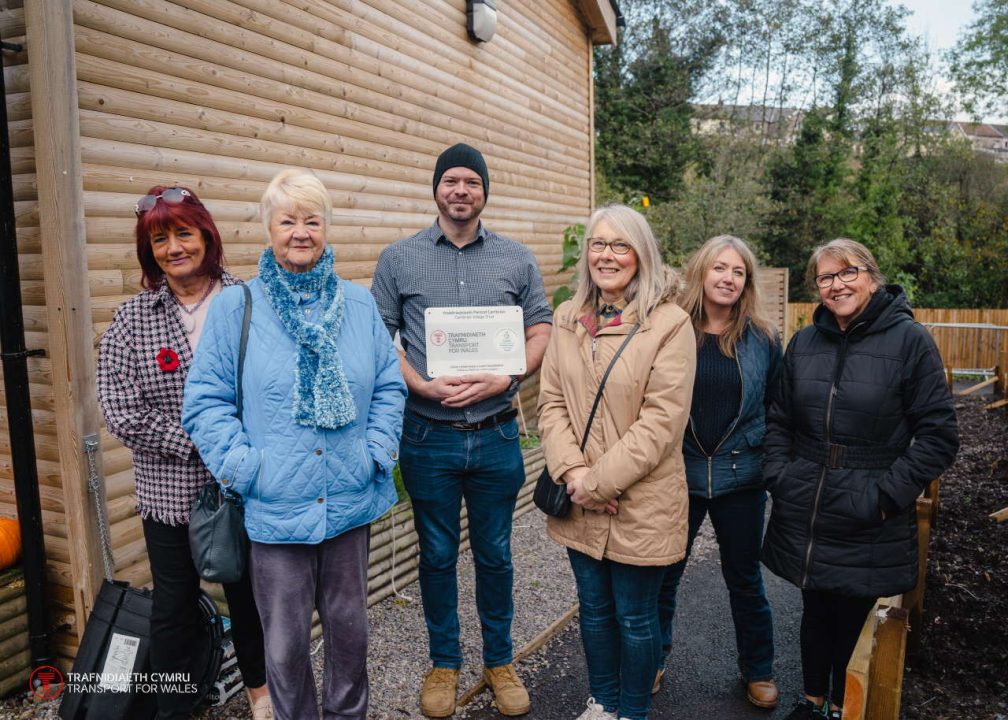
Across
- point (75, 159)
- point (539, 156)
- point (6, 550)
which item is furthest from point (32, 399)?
point (539, 156)

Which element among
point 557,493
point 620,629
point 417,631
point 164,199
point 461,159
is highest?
point 461,159

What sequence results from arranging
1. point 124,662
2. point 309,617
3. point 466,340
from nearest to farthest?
point 309,617 < point 124,662 < point 466,340

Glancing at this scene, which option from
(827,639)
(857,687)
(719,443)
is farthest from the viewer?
(719,443)

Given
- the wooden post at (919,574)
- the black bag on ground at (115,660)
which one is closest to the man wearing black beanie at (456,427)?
the black bag on ground at (115,660)

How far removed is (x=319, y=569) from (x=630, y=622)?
114 cm

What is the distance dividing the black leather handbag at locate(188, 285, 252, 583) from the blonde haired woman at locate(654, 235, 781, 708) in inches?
71.9

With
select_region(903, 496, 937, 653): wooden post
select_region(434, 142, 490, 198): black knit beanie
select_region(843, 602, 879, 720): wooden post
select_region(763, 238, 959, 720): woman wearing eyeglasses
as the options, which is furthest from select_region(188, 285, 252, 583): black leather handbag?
select_region(903, 496, 937, 653): wooden post

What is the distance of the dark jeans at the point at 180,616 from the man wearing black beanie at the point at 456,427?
2.58ft

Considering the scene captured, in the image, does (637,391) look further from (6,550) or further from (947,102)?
(947,102)

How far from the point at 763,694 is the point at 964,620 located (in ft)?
4.43

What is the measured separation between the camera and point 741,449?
3.25 metres

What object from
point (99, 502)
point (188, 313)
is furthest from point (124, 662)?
point (188, 313)

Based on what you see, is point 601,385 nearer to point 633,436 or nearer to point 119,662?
point 633,436

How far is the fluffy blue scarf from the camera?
248cm
